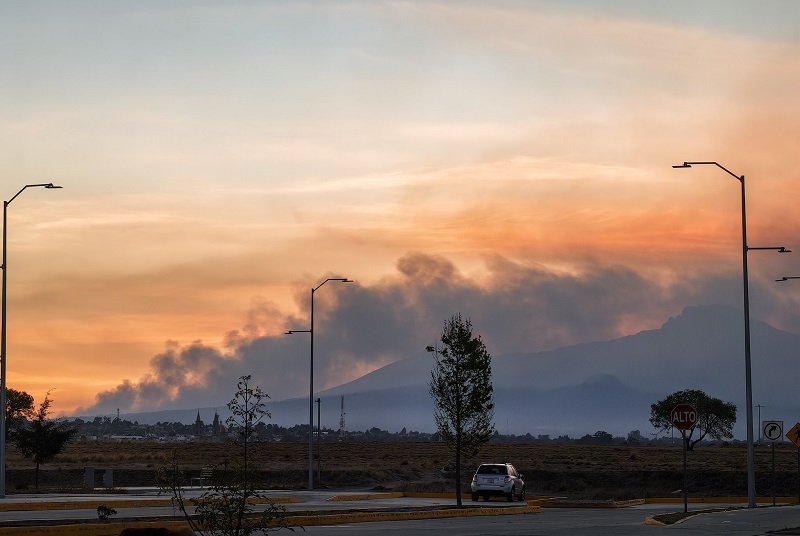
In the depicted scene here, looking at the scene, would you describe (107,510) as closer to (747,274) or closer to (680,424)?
(680,424)

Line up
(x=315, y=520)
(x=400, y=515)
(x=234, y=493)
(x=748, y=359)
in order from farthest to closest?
1. (x=748, y=359)
2. (x=400, y=515)
3. (x=315, y=520)
4. (x=234, y=493)

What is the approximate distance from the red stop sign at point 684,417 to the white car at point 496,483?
14697mm

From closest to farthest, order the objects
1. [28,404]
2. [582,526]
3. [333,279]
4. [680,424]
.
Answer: [582,526], [680,424], [333,279], [28,404]

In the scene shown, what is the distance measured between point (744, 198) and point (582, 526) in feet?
58.5

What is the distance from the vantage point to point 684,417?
3675 cm

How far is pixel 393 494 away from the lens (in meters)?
53.8

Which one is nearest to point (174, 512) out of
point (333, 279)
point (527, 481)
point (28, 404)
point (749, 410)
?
point (749, 410)

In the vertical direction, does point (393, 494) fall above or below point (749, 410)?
below

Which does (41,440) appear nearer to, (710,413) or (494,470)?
(494,470)

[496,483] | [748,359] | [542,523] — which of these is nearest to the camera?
[542,523]

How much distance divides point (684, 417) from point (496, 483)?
15.5m

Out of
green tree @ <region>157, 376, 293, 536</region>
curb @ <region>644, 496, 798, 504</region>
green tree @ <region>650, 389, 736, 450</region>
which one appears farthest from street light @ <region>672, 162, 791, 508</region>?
green tree @ <region>650, 389, 736, 450</region>

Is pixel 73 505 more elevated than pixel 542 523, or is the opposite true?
pixel 73 505

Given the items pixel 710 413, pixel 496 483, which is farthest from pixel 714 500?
pixel 710 413
